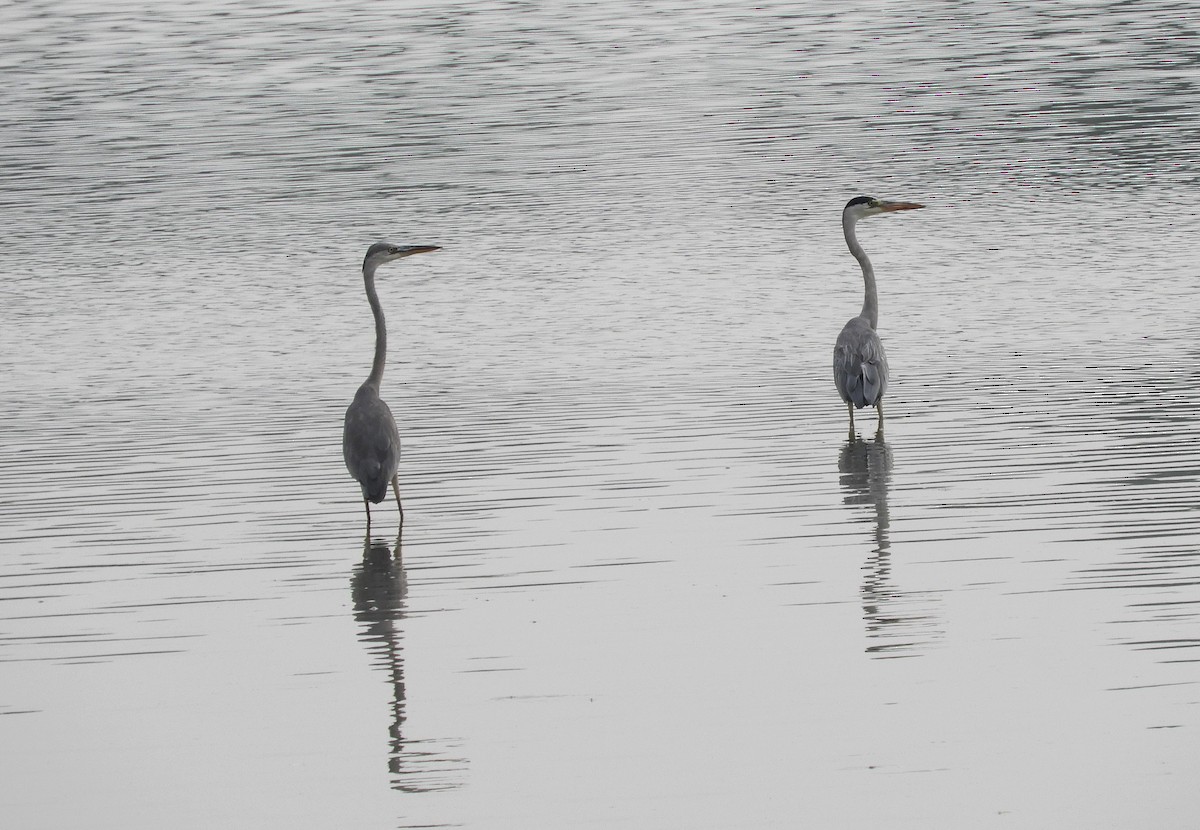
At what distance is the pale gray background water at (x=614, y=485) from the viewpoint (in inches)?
257

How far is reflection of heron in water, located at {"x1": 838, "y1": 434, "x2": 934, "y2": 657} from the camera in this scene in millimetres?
7738

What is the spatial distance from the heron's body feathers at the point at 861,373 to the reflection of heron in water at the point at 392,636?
3.91 metres

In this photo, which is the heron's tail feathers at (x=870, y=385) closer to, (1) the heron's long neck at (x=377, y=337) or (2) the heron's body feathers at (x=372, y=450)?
(1) the heron's long neck at (x=377, y=337)

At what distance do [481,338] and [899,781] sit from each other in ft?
35.6

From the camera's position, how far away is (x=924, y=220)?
2161cm

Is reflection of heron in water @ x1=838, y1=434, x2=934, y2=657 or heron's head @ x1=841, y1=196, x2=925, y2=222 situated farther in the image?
heron's head @ x1=841, y1=196, x2=925, y2=222

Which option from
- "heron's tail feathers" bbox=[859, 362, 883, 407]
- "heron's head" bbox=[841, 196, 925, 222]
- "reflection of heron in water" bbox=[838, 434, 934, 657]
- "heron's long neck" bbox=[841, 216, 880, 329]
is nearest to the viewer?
"reflection of heron in water" bbox=[838, 434, 934, 657]

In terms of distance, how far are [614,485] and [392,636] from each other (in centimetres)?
292

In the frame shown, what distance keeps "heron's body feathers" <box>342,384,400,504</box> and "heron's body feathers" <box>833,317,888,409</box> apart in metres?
3.57

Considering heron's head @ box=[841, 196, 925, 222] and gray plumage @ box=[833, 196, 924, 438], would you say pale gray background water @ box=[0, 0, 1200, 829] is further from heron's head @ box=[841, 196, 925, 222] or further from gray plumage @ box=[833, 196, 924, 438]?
heron's head @ box=[841, 196, 925, 222]

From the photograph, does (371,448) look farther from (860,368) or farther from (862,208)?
(862,208)

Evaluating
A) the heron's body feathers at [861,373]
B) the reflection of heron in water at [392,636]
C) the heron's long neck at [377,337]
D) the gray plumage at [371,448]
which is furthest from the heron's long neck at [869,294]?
the reflection of heron in water at [392,636]

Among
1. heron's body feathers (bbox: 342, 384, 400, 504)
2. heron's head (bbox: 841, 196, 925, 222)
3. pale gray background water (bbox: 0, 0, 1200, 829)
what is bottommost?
pale gray background water (bbox: 0, 0, 1200, 829)

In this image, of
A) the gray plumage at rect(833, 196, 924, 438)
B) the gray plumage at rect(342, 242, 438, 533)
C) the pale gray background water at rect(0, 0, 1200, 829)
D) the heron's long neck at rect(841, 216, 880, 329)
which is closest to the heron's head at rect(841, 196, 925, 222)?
the heron's long neck at rect(841, 216, 880, 329)
